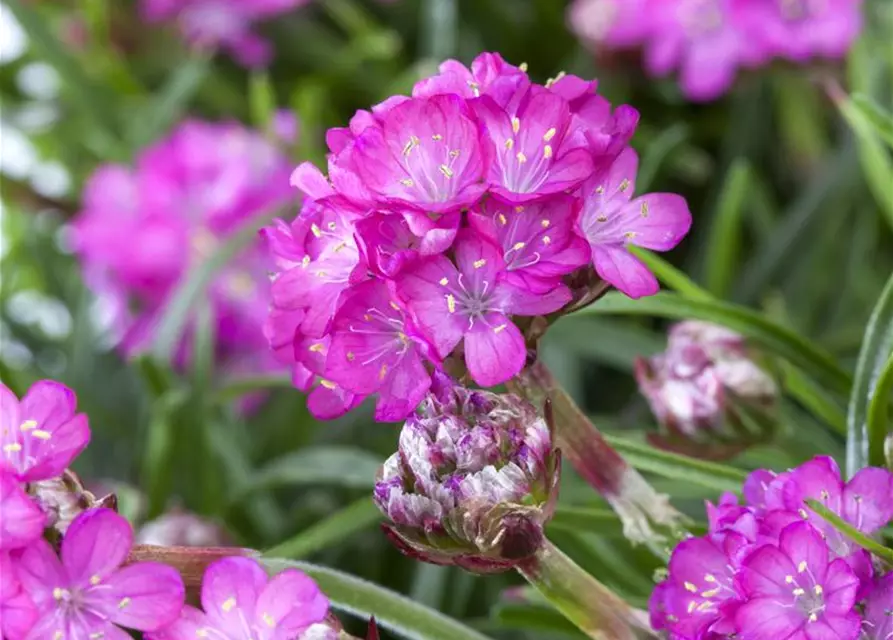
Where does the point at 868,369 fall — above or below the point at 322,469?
above

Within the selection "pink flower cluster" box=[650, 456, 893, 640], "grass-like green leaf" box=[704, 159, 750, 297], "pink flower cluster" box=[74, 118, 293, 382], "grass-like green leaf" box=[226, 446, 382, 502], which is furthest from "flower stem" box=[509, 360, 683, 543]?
"pink flower cluster" box=[74, 118, 293, 382]

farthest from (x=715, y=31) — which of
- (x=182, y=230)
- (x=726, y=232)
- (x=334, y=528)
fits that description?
(x=334, y=528)

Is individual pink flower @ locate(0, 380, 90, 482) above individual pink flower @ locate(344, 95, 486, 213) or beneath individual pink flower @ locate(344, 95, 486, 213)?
beneath

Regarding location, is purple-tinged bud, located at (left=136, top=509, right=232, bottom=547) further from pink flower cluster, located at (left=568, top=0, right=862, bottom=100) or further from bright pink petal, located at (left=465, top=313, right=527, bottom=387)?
pink flower cluster, located at (left=568, top=0, right=862, bottom=100)

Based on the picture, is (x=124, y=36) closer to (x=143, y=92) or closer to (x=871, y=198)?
(x=143, y=92)

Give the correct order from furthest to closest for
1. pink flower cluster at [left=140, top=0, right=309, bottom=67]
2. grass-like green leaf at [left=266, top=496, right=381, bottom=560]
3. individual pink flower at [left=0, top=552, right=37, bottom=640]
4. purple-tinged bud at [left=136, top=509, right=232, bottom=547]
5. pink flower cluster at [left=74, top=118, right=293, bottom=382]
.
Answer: pink flower cluster at [left=140, top=0, right=309, bottom=67] → pink flower cluster at [left=74, top=118, right=293, bottom=382] → purple-tinged bud at [left=136, top=509, right=232, bottom=547] → grass-like green leaf at [left=266, top=496, right=381, bottom=560] → individual pink flower at [left=0, top=552, right=37, bottom=640]

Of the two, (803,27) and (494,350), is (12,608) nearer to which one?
(494,350)

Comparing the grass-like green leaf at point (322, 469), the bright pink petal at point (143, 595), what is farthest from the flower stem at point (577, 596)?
the grass-like green leaf at point (322, 469)
